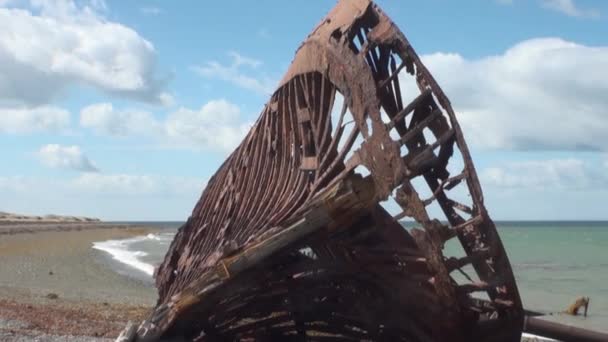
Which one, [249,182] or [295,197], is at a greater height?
[249,182]

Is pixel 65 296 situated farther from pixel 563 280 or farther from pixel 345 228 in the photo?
pixel 563 280

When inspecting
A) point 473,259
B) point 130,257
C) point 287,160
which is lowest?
point 130,257

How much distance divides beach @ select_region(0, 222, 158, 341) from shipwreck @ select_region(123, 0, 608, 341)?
3.98 metres

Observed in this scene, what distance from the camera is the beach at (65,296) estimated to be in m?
13.4

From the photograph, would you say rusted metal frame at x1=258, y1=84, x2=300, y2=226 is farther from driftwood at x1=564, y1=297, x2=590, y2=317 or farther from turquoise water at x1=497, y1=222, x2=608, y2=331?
driftwood at x1=564, y1=297, x2=590, y2=317

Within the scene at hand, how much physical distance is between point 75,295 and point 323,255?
14.7m

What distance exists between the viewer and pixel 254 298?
30.2ft

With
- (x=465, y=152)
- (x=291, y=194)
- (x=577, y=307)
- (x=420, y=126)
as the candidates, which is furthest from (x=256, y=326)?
(x=577, y=307)

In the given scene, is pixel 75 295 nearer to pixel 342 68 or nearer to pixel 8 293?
pixel 8 293

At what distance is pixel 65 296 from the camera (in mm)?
21109

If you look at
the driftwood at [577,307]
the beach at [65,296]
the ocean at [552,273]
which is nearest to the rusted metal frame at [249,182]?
the beach at [65,296]

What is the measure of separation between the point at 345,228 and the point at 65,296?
48.2 ft

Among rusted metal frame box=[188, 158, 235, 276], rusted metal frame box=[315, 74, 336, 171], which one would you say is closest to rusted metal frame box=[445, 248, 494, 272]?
rusted metal frame box=[315, 74, 336, 171]

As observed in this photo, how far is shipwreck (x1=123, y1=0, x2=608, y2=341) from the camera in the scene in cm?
763
